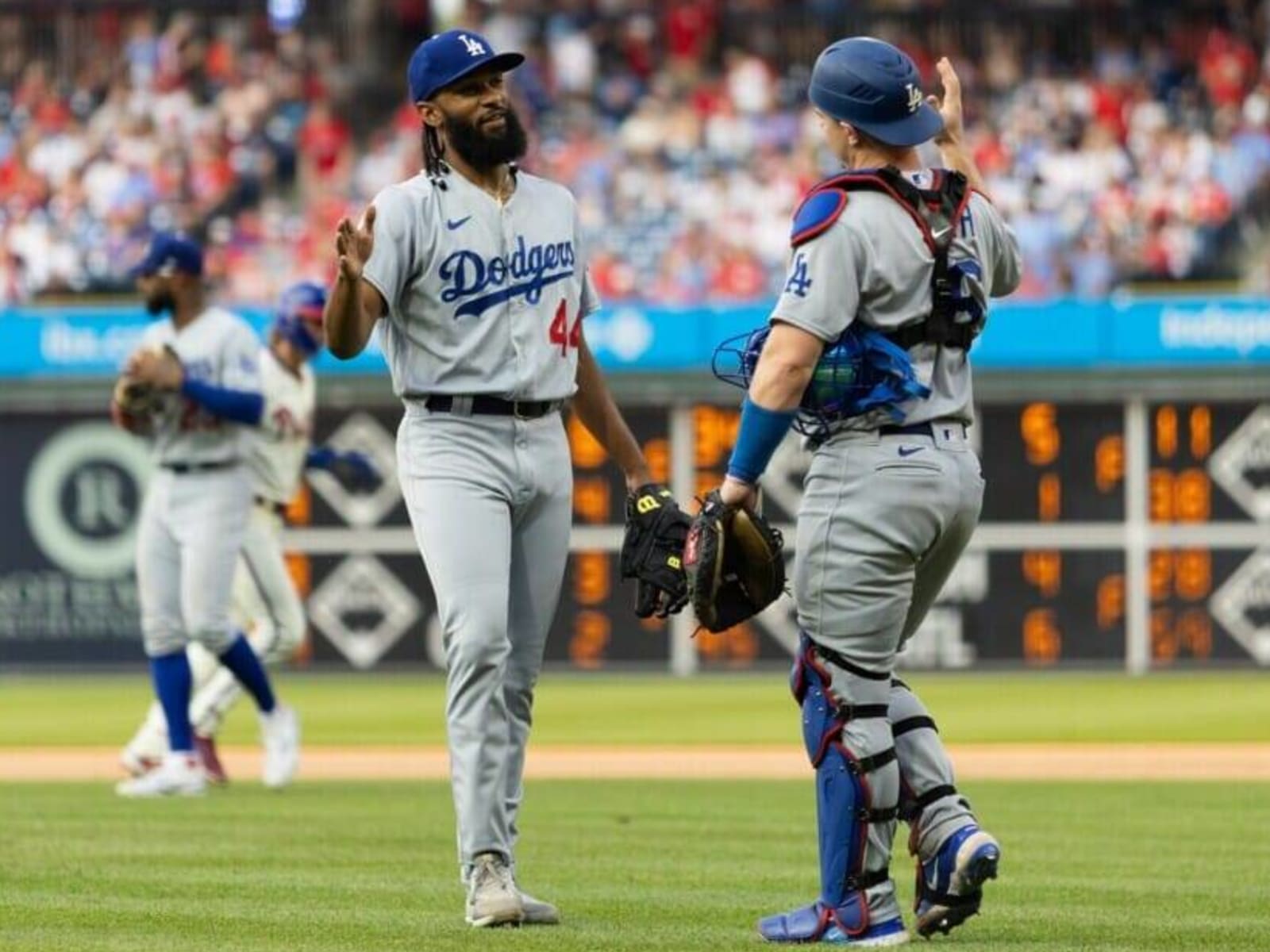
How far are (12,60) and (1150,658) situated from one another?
13894 millimetres

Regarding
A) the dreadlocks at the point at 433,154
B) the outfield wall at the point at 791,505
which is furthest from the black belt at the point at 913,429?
the outfield wall at the point at 791,505

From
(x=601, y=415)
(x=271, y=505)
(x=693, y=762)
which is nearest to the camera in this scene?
(x=601, y=415)

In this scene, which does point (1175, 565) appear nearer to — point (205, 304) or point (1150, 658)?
point (1150, 658)

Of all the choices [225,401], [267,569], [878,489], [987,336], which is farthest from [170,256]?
[987,336]

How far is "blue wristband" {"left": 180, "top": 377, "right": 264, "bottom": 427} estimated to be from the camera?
36.5ft

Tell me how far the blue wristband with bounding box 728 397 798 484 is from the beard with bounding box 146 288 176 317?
5.60 m

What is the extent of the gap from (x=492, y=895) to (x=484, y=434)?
1.19 metres

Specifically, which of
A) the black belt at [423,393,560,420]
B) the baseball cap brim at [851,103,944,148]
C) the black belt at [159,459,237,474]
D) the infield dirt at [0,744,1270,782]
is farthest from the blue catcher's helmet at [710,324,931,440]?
the infield dirt at [0,744,1270,782]

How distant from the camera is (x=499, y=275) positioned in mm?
7121

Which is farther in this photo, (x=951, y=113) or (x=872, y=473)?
(x=951, y=113)

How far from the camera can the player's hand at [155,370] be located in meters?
11.1

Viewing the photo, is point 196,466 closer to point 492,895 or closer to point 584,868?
point 584,868

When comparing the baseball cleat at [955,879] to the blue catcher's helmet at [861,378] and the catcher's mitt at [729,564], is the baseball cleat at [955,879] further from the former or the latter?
the blue catcher's helmet at [861,378]

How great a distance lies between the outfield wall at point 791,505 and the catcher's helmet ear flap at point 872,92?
13.9 meters
